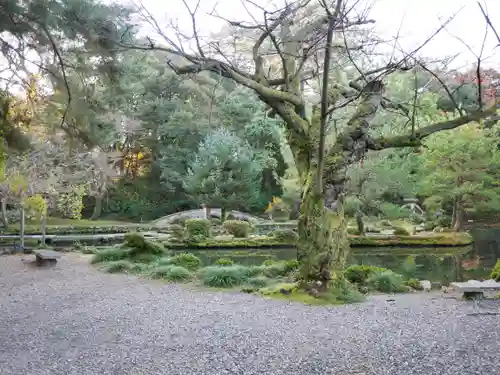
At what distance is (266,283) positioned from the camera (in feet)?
25.2

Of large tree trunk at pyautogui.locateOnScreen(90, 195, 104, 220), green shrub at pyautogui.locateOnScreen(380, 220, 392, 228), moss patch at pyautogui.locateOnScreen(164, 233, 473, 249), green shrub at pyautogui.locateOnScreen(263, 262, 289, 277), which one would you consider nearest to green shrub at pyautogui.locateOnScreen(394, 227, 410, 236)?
moss patch at pyautogui.locateOnScreen(164, 233, 473, 249)

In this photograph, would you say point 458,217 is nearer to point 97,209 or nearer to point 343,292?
point 343,292

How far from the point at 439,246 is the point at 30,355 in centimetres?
1276

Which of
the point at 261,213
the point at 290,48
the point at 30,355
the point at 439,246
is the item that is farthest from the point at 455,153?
the point at 30,355

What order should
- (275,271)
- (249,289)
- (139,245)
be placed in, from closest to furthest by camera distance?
(249,289) < (275,271) < (139,245)

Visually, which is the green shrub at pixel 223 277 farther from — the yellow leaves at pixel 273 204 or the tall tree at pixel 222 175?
the yellow leaves at pixel 273 204

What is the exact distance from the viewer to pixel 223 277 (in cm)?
775

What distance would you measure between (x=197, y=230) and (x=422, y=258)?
5.96m

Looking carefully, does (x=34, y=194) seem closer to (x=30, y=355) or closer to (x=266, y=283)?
(x=266, y=283)

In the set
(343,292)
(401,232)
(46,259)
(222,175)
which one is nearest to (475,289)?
(343,292)

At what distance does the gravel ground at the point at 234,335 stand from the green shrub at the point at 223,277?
84 cm

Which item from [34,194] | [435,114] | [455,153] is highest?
[435,114]

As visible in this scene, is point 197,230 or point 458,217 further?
point 458,217

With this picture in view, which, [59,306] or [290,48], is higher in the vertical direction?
[290,48]
